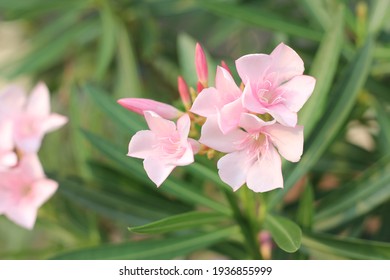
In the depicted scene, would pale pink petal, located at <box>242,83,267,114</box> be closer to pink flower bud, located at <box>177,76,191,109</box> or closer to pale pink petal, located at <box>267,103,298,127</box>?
pale pink petal, located at <box>267,103,298,127</box>

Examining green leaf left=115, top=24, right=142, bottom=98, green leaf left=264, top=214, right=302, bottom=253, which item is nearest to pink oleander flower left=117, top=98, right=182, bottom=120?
green leaf left=264, top=214, right=302, bottom=253

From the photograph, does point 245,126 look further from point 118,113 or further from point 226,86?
point 118,113

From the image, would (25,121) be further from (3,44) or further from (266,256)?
(3,44)

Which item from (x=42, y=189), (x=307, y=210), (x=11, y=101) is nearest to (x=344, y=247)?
(x=307, y=210)

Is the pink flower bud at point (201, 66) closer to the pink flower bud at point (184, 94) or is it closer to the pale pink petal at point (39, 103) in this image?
the pink flower bud at point (184, 94)

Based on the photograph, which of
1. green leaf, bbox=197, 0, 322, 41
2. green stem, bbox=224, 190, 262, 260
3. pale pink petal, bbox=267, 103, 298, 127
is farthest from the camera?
green leaf, bbox=197, 0, 322, 41

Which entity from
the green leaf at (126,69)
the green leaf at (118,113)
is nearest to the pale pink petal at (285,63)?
the green leaf at (118,113)
